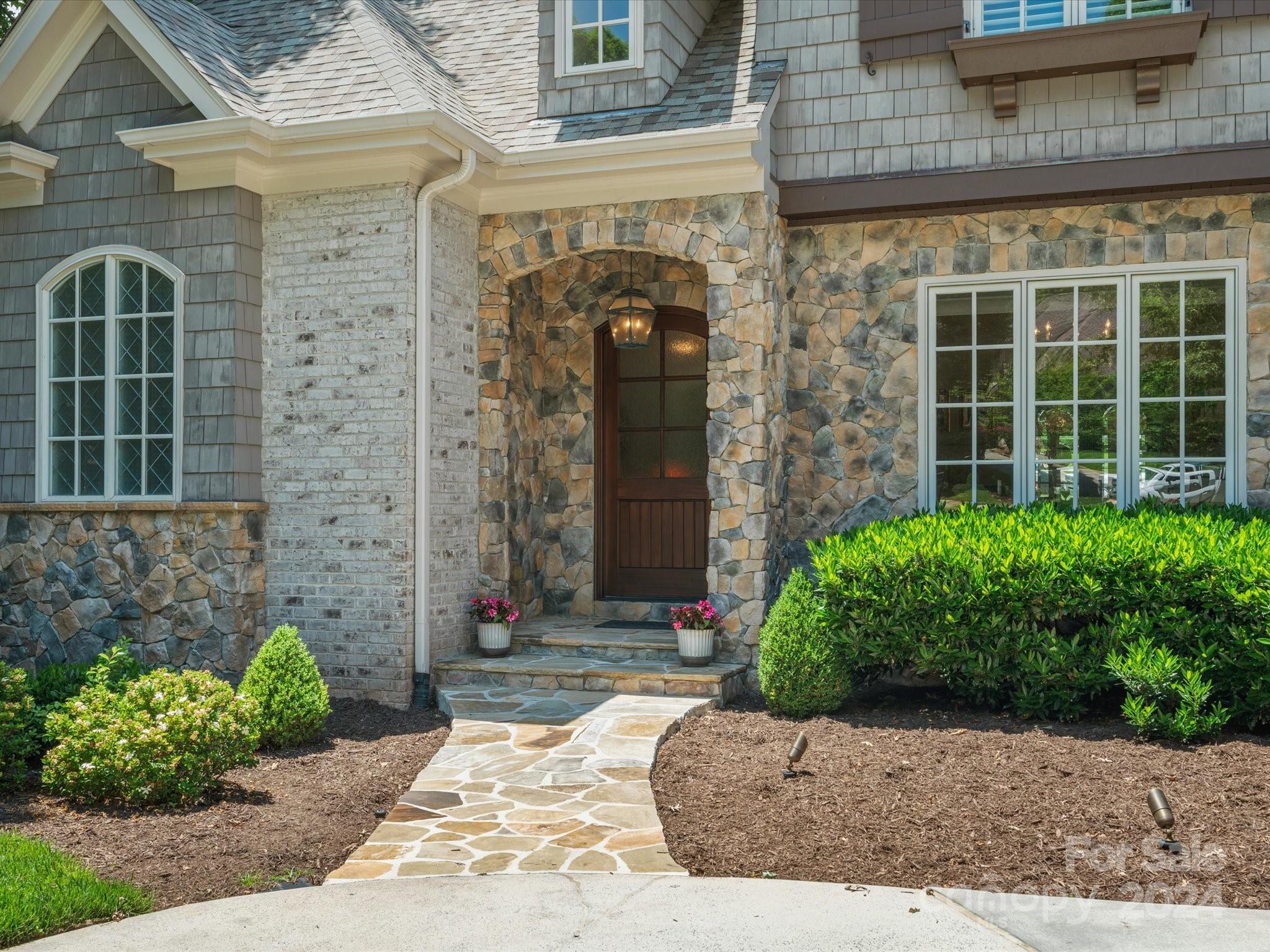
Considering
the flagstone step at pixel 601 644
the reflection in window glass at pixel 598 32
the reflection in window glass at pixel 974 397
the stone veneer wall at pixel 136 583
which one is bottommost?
the flagstone step at pixel 601 644

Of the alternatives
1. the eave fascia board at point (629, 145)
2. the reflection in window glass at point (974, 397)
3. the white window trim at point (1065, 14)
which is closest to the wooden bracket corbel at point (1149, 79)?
the white window trim at point (1065, 14)

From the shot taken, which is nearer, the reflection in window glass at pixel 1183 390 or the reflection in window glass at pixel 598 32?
the reflection in window glass at pixel 1183 390

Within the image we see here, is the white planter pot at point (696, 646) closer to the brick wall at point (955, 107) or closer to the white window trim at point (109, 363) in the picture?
the brick wall at point (955, 107)

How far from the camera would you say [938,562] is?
21.9ft

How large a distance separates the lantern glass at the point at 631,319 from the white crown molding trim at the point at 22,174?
4.08m

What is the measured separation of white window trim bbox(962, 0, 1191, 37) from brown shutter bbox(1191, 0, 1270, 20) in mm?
148

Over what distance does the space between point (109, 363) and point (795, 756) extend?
5389 millimetres

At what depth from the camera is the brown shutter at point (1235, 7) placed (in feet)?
24.1

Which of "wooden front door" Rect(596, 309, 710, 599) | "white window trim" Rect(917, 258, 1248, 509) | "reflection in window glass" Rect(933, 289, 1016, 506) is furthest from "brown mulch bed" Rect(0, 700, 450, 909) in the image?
"white window trim" Rect(917, 258, 1248, 509)

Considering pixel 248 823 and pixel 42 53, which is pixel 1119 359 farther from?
pixel 42 53

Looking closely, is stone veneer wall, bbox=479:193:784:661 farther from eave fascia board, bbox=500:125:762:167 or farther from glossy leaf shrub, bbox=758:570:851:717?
glossy leaf shrub, bbox=758:570:851:717

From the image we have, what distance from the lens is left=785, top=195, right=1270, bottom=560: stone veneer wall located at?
7.86 meters

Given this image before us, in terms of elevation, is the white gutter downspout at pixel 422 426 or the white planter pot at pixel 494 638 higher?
the white gutter downspout at pixel 422 426

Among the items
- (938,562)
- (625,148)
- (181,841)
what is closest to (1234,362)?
(938,562)
